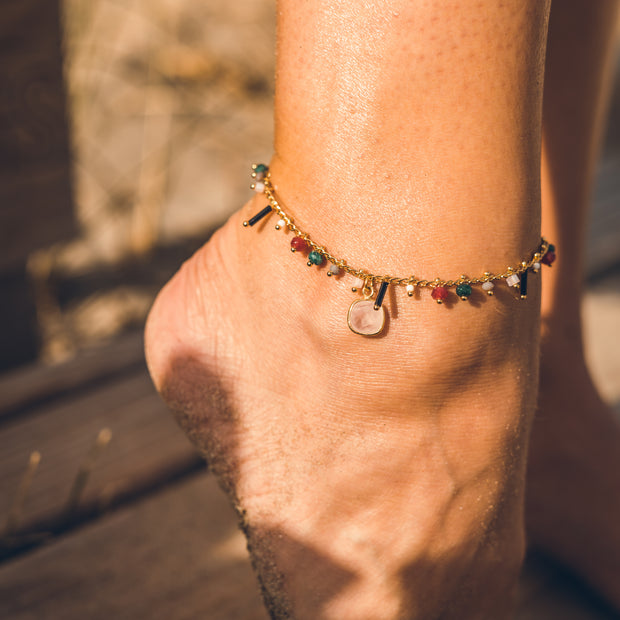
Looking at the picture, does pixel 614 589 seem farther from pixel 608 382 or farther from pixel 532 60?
pixel 532 60

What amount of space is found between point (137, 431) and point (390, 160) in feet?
2.82

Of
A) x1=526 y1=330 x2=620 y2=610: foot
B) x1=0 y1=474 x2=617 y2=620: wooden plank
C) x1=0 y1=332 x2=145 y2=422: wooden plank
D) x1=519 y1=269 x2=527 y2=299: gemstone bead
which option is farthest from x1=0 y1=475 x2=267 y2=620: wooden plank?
x1=519 y1=269 x2=527 y2=299: gemstone bead

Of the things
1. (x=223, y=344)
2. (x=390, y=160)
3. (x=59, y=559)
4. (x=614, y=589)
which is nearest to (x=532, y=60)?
(x=390, y=160)

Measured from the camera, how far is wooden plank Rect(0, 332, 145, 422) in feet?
4.34

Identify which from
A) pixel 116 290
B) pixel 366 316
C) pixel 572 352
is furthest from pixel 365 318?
pixel 116 290

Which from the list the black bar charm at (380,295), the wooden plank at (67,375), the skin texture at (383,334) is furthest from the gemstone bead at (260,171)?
the wooden plank at (67,375)

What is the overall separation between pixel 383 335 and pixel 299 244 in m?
0.14

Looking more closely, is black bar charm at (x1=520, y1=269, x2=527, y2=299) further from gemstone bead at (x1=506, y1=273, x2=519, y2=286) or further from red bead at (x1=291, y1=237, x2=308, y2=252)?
red bead at (x1=291, y1=237, x2=308, y2=252)

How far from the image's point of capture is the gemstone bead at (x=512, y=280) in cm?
71

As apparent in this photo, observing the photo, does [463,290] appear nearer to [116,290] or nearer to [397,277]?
[397,277]

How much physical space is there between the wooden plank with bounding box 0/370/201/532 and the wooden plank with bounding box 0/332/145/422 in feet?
0.11

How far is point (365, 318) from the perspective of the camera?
0.72m

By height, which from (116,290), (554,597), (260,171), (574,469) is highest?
(260,171)

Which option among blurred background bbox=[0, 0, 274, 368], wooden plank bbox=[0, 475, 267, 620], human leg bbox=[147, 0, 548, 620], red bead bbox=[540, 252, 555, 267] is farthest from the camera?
blurred background bbox=[0, 0, 274, 368]
